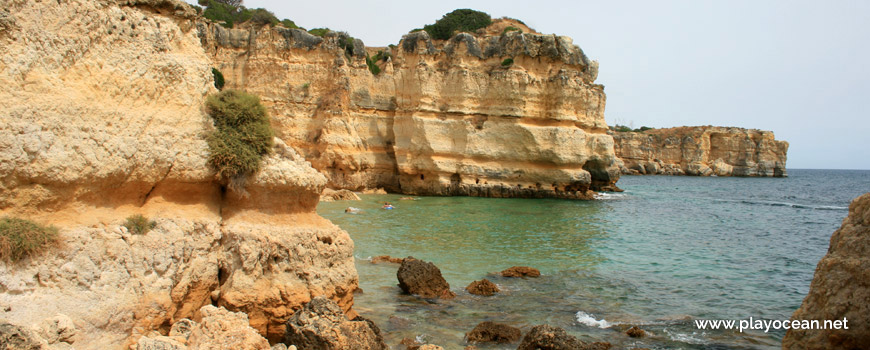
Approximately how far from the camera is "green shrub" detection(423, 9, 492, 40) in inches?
1519

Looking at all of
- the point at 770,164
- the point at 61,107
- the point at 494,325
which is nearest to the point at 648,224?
the point at 494,325

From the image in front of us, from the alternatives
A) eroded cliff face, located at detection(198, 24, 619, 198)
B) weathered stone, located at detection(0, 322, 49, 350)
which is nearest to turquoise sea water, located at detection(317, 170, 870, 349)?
weathered stone, located at detection(0, 322, 49, 350)

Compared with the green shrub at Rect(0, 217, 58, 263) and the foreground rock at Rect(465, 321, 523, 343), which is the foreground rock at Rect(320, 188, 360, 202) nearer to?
the foreground rock at Rect(465, 321, 523, 343)

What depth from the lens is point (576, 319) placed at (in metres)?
8.99

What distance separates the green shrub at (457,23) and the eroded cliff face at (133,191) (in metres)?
32.5

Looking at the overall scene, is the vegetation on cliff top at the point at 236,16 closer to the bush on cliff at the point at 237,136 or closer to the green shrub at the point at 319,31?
the green shrub at the point at 319,31

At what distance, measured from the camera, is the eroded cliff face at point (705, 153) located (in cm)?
8088

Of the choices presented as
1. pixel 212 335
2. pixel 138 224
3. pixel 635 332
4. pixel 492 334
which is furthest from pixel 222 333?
pixel 635 332

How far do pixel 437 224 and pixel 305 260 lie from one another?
12.7 meters

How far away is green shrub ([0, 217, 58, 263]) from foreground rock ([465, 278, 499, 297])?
23.8ft

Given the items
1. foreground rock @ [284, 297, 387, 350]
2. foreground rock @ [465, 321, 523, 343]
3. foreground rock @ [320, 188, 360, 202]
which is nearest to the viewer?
foreground rock @ [284, 297, 387, 350]

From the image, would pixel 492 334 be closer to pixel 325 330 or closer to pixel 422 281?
A: pixel 422 281

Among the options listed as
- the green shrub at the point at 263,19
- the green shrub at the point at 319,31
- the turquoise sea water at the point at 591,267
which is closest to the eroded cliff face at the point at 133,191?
the turquoise sea water at the point at 591,267

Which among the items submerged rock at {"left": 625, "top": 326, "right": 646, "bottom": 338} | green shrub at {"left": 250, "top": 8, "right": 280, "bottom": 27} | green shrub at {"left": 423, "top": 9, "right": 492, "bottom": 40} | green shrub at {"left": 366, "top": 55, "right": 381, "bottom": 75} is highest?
green shrub at {"left": 423, "top": 9, "right": 492, "bottom": 40}
